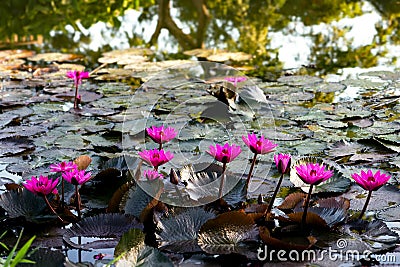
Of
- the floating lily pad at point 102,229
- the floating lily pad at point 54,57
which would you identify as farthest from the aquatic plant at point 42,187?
the floating lily pad at point 54,57

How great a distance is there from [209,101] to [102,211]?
137cm

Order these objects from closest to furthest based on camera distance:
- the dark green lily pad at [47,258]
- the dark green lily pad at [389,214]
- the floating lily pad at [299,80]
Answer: the dark green lily pad at [47,258] < the dark green lily pad at [389,214] < the floating lily pad at [299,80]

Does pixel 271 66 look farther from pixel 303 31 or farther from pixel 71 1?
pixel 71 1

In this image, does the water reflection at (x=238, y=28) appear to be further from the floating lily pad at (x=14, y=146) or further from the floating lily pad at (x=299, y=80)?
the floating lily pad at (x=14, y=146)

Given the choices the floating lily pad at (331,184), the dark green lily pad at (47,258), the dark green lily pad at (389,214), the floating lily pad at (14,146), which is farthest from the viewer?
the floating lily pad at (14,146)

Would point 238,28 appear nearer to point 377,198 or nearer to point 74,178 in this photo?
point 377,198

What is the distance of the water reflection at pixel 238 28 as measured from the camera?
416 cm

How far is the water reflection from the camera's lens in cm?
416

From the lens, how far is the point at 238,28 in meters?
5.32

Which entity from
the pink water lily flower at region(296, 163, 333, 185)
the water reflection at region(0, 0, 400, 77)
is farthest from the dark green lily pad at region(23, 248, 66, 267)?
the water reflection at region(0, 0, 400, 77)

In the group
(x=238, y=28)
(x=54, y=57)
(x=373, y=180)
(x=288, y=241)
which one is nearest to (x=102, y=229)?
(x=288, y=241)

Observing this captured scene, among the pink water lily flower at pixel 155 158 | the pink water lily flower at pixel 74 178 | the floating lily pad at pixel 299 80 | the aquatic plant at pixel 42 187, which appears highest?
the floating lily pad at pixel 299 80

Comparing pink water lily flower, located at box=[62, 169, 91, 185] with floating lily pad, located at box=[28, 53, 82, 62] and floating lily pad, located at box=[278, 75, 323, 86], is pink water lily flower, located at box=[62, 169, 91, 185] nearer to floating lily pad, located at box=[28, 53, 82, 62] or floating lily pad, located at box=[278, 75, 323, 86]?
floating lily pad, located at box=[278, 75, 323, 86]

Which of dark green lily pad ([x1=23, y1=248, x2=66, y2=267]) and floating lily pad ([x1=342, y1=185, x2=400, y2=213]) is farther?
floating lily pad ([x1=342, y1=185, x2=400, y2=213])
